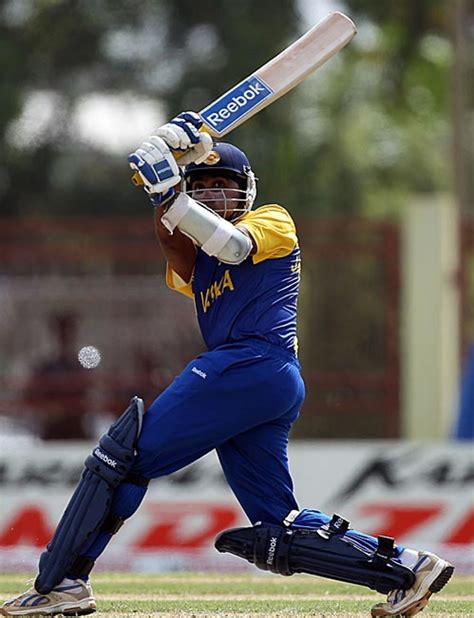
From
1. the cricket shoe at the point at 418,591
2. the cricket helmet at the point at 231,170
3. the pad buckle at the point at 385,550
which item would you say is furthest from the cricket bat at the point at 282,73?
the cricket shoe at the point at 418,591

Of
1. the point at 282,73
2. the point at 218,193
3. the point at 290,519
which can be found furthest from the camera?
the point at 282,73

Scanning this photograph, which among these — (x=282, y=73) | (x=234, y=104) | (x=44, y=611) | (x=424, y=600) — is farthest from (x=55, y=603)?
(x=282, y=73)

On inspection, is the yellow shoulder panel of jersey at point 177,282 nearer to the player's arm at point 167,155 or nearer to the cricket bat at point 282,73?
the player's arm at point 167,155

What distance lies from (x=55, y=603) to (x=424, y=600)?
129 centimetres

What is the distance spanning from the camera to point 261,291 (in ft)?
18.8

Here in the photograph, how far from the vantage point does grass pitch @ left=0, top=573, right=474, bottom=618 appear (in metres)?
6.02

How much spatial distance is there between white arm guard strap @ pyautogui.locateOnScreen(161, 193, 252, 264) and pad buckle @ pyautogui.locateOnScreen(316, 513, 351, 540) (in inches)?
40.6

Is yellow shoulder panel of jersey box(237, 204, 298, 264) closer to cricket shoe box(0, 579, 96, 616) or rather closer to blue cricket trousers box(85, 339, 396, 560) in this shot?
blue cricket trousers box(85, 339, 396, 560)

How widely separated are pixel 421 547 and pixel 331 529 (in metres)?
4.88

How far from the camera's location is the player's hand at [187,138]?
555cm

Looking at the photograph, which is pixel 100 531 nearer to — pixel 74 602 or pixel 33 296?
pixel 74 602

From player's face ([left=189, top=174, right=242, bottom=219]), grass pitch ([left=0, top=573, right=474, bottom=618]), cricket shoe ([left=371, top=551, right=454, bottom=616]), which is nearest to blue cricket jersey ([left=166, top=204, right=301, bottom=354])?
player's face ([left=189, top=174, right=242, bottom=219])

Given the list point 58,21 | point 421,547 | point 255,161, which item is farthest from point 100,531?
point 58,21

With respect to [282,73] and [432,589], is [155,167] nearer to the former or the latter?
[282,73]
